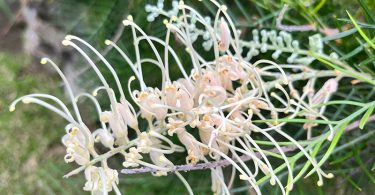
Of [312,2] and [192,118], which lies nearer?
[192,118]

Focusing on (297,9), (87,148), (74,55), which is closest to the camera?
(87,148)

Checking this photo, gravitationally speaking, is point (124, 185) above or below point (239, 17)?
below

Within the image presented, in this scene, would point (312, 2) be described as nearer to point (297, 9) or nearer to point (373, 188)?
point (297, 9)

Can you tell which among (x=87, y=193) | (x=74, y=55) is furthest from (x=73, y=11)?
(x=87, y=193)

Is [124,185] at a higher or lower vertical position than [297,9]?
lower

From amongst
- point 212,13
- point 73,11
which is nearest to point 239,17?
point 212,13

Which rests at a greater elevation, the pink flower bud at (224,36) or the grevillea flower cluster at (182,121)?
the pink flower bud at (224,36)

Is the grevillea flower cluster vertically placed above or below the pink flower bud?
below

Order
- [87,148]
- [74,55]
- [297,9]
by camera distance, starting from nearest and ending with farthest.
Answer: [87,148]
[297,9]
[74,55]

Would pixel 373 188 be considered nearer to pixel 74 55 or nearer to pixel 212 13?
pixel 212 13
